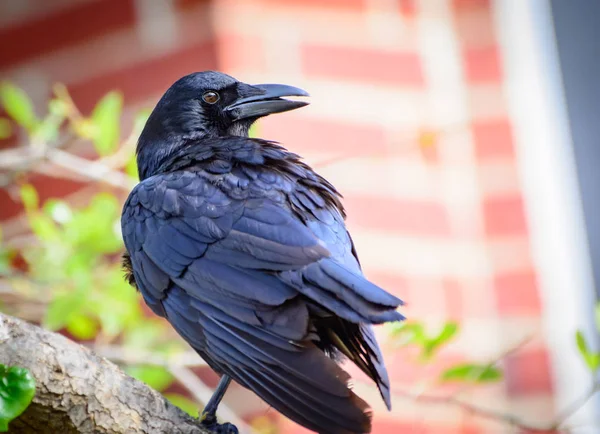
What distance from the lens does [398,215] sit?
486cm

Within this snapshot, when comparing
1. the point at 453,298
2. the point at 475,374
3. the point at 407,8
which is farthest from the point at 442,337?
the point at 407,8

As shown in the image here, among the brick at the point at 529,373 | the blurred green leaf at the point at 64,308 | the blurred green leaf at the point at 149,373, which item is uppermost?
the blurred green leaf at the point at 64,308

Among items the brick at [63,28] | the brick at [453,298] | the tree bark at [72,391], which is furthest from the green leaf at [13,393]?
the brick at [63,28]

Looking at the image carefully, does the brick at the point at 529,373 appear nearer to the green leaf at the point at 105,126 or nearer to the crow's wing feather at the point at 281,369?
the green leaf at the point at 105,126

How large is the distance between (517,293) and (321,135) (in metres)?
1.19

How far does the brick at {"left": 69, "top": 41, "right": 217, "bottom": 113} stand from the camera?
4727 mm

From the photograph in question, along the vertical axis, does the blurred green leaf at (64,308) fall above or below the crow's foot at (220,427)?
above

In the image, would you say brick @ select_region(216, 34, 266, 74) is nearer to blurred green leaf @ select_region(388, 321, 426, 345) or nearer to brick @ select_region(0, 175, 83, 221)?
brick @ select_region(0, 175, 83, 221)

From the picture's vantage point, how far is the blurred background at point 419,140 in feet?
15.5

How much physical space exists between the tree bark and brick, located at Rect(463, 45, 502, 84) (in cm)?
325

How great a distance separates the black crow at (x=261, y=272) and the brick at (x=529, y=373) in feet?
6.57

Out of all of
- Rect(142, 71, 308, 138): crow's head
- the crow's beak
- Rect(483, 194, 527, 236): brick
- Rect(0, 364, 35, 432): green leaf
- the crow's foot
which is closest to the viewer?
Rect(0, 364, 35, 432): green leaf

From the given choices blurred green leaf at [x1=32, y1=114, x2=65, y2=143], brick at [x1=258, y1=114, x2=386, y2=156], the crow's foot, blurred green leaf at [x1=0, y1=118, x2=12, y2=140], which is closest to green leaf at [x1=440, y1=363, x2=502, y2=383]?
the crow's foot

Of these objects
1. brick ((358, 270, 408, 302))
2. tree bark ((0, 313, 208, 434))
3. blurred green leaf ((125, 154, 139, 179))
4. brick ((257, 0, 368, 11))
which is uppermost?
brick ((257, 0, 368, 11))
